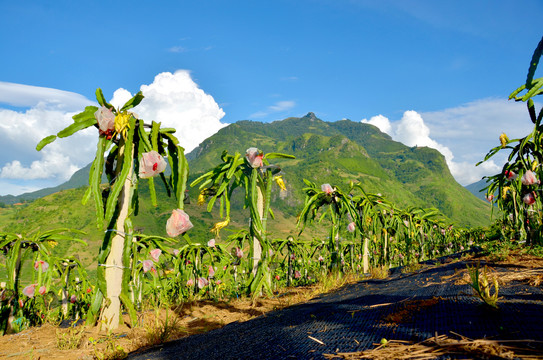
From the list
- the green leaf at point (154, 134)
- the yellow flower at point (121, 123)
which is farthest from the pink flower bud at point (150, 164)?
the yellow flower at point (121, 123)

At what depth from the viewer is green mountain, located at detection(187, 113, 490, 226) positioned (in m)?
94.7

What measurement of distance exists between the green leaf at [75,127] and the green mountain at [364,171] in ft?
212

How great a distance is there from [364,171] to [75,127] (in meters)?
120

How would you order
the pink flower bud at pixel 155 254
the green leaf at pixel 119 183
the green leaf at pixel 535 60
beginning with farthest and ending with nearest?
the pink flower bud at pixel 155 254
the green leaf at pixel 119 183
the green leaf at pixel 535 60

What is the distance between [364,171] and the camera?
117500mm

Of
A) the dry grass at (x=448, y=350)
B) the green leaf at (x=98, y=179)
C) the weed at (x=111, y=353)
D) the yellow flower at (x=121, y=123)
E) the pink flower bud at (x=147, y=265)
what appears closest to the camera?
the dry grass at (x=448, y=350)

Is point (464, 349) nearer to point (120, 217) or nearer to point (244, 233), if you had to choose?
point (120, 217)

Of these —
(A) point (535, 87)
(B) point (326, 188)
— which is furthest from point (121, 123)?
(B) point (326, 188)

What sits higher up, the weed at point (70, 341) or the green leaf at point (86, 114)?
the green leaf at point (86, 114)

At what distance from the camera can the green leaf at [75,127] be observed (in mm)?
2941

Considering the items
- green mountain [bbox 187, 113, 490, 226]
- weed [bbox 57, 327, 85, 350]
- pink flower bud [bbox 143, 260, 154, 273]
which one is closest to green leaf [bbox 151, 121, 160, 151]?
weed [bbox 57, 327, 85, 350]

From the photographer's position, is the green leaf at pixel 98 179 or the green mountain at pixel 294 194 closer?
the green leaf at pixel 98 179

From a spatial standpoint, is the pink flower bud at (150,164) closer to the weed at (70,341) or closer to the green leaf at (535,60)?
the weed at (70,341)

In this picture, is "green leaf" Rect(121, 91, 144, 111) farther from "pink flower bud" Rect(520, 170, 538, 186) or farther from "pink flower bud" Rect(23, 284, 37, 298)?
"pink flower bud" Rect(520, 170, 538, 186)
